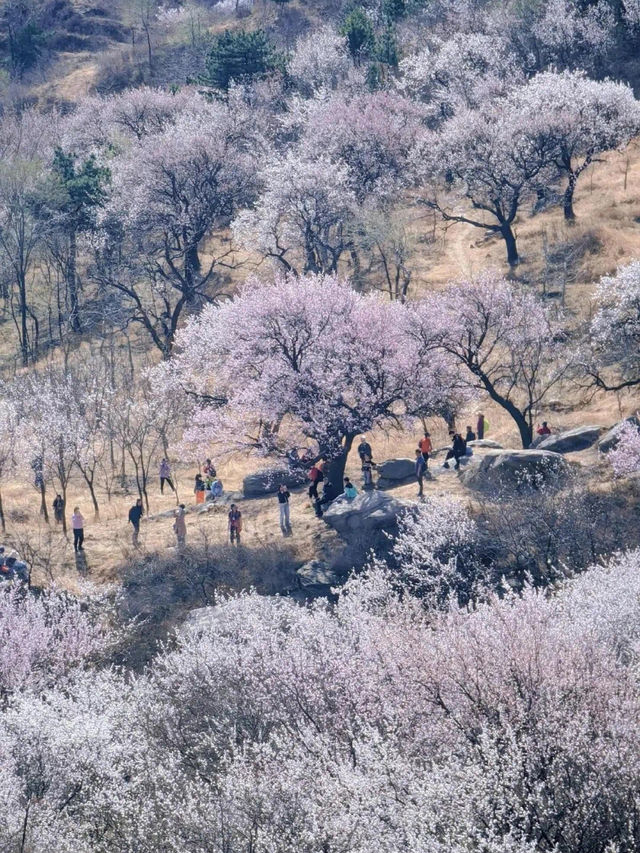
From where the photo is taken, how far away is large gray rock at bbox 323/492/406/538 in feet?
109

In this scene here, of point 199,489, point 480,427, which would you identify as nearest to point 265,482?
point 199,489

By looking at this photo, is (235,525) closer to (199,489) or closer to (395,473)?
(199,489)

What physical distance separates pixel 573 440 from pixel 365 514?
865 centimetres

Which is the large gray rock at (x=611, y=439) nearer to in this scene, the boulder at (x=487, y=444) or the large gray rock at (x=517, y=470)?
the large gray rock at (x=517, y=470)

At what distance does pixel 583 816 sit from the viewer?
53.5 ft

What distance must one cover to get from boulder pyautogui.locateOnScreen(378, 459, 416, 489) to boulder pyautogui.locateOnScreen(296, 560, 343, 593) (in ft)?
16.9

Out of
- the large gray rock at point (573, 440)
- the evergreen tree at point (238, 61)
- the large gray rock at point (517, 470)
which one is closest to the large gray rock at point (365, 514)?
the large gray rock at point (517, 470)

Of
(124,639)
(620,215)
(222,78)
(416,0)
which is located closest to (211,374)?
(124,639)

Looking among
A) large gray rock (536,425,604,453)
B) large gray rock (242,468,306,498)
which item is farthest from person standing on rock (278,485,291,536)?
large gray rock (536,425,604,453)

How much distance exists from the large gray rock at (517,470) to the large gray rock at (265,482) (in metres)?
6.28

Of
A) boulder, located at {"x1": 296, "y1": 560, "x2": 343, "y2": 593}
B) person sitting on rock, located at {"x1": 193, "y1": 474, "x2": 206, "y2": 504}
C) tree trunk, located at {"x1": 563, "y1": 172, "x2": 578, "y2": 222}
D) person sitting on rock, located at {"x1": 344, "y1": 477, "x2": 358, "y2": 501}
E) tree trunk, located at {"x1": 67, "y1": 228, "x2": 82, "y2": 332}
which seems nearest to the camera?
boulder, located at {"x1": 296, "y1": 560, "x2": 343, "y2": 593}

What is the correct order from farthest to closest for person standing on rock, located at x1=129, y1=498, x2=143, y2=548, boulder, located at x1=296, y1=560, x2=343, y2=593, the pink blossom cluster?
person standing on rock, located at x1=129, y1=498, x2=143, y2=548 → boulder, located at x1=296, y1=560, x2=343, y2=593 → the pink blossom cluster

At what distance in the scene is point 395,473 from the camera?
37469 millimetres

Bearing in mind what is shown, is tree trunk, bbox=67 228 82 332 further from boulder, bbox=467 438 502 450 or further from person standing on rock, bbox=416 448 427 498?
person standing on rock, bbox=416 448 427 498
